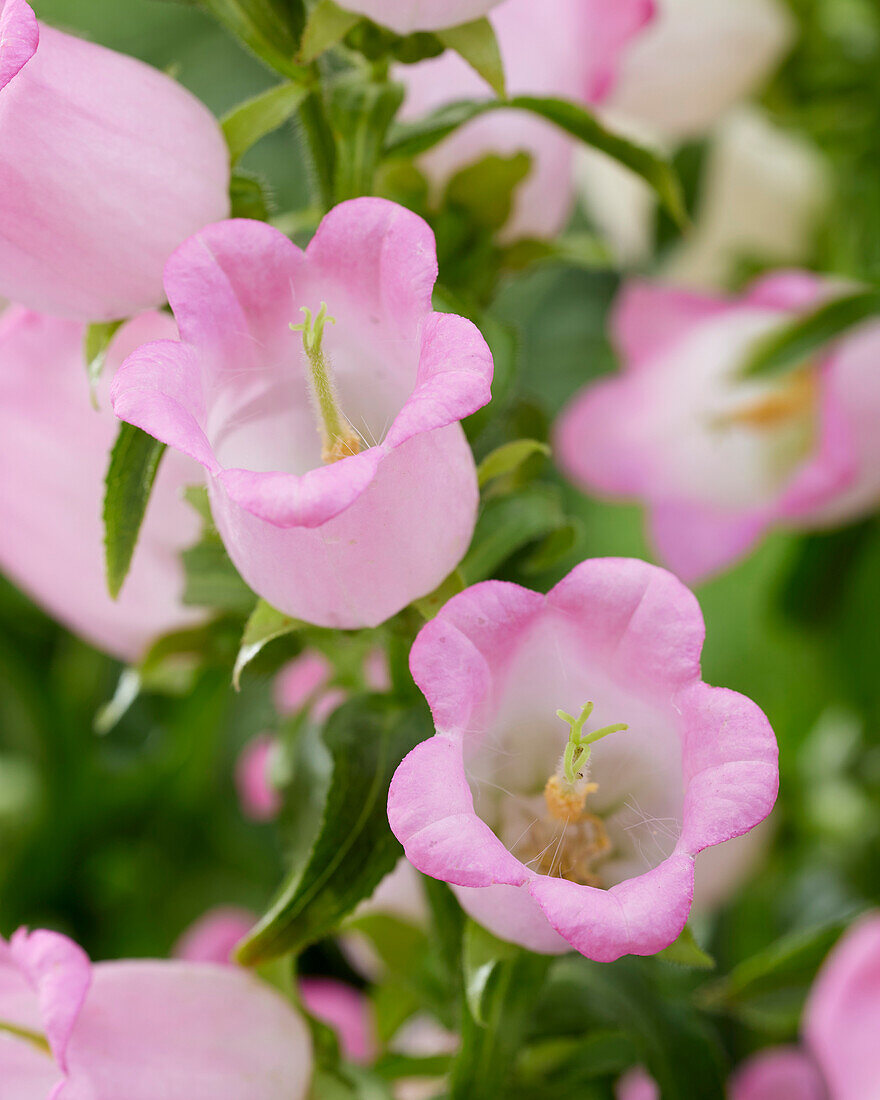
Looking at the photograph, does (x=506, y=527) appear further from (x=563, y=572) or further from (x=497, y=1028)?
(x=563, y=572)

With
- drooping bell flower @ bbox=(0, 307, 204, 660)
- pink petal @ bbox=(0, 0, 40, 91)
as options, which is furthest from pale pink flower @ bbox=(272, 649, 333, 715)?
pink petal @ bbox=(0, 0, 40, 91)

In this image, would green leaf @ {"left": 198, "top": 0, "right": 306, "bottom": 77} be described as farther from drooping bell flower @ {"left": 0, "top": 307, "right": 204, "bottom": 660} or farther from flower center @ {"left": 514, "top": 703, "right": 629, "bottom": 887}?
Result: flower center @ {"left": 514, "top": 703, "right": 629, "bottom": 887}

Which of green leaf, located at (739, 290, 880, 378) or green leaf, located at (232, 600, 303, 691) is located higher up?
green leaf, located at (232, 600, 303, 691)

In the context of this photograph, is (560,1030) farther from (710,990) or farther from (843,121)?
(843,121)

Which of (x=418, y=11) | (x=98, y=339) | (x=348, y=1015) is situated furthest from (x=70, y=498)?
(x=348, y=1015)

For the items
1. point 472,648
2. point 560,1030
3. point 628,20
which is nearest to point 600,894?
point 472,648
